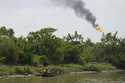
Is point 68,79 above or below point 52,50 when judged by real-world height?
below

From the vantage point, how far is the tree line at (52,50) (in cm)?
7688

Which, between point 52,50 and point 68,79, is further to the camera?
point 52,50

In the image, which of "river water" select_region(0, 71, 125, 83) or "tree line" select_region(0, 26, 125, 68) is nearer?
"river water" select_region(0, 71, 125, 83)

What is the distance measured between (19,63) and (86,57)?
28.1 m

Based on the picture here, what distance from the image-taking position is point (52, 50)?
283 ft

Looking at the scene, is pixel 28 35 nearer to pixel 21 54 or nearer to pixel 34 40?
pixel 34 40

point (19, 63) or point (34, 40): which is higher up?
point (34, 40)

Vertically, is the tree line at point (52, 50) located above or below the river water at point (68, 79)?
above

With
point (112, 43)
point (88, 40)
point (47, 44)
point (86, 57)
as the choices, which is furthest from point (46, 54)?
point (88, 40)

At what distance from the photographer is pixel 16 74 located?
6328cm

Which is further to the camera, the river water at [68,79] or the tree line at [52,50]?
the tree line at [52,50]

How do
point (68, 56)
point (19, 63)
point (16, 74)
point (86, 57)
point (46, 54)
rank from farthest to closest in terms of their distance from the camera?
point (86, 57), point (68, 56), point (46, 54), point (19, 63), point (16, 74)

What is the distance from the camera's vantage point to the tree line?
7688 cm

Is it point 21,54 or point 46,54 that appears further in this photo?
point 46,54
